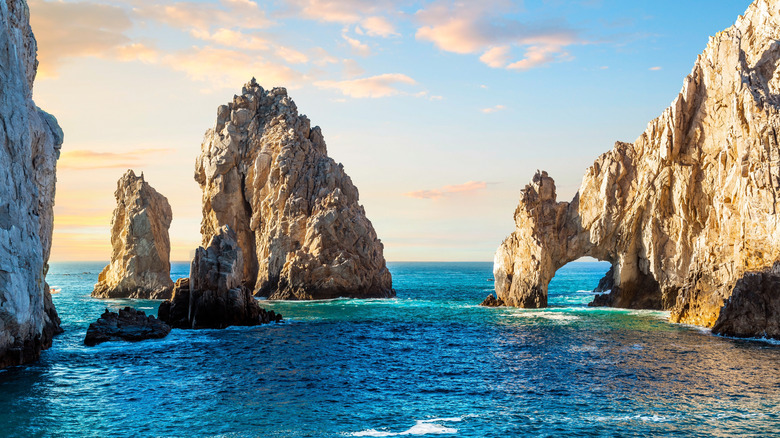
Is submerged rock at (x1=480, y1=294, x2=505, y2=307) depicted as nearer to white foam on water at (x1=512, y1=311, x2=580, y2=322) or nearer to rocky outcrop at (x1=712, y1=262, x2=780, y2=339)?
white foam on water at (x1=512, y1=311, x2=580, y2=322)

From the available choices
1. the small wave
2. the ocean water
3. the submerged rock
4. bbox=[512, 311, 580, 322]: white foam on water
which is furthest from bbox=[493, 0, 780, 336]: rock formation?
the small wave

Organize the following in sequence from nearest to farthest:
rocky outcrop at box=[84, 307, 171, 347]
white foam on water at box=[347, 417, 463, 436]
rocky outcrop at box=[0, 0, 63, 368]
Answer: white foam on water at box=[347, 417, 463, 436]
rocky outcrop at box=[0, 0, 63, 368]
rocky outcrop at box=[84, 307, 171, 347]

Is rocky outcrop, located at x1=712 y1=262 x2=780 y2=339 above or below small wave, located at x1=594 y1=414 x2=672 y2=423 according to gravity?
above

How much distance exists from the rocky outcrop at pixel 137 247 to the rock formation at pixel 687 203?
177 feet

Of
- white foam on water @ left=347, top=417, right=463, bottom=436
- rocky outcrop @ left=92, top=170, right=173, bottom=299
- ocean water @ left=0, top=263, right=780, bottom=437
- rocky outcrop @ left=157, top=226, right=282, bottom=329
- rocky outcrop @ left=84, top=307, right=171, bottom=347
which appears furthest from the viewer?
rocky outcrop @ left=92, top=170, right=173, bottom=299

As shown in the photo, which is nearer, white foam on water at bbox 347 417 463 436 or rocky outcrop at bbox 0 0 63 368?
white foam on water at bbox 347 417 463 436

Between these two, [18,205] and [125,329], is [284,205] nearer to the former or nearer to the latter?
[125,329]

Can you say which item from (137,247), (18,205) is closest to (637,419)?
(18,205)

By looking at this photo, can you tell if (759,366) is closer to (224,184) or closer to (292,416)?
(292,416)

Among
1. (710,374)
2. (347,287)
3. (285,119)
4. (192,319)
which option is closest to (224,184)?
(285,119)

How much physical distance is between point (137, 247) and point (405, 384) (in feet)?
243

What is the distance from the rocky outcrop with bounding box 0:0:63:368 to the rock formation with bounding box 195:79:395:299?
4675cm

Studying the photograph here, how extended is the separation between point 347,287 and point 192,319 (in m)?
35.1

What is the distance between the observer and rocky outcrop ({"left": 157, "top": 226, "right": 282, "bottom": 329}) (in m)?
57.0
